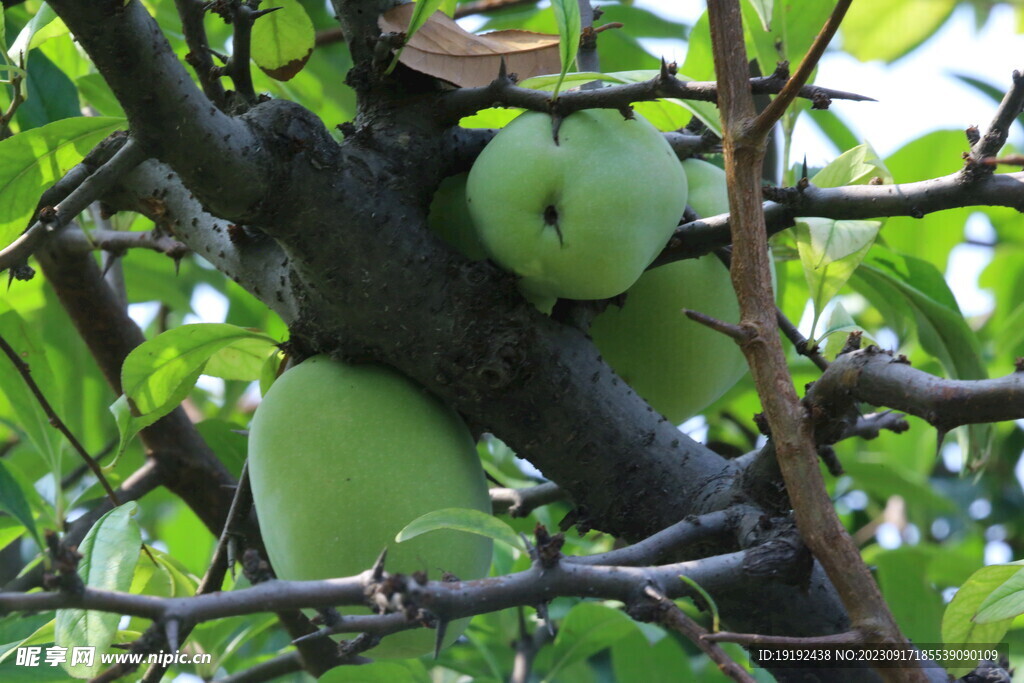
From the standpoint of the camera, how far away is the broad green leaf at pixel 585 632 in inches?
51.0

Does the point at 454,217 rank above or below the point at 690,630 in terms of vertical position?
above

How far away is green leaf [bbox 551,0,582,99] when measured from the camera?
0.73 metres

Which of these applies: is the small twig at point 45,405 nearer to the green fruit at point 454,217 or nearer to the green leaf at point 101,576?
the green leaf at point 101,576

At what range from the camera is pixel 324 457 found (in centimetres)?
80

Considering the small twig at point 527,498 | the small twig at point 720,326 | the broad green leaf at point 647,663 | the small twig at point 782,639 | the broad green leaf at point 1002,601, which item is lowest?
the broad green leaf at point 647,663

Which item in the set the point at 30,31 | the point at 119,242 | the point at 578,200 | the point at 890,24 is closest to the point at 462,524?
the point at 578,200

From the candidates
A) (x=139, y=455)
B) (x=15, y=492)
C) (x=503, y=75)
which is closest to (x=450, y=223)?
(x=503, y=75)

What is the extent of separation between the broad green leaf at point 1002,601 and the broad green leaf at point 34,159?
795 millimetres

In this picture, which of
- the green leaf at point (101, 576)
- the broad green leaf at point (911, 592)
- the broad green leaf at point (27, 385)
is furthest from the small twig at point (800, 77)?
the broad green leaf at point (911, 592)

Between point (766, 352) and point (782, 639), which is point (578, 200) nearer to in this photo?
point (766, 352)

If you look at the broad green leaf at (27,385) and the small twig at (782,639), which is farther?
the broad green leaf at (27,385)

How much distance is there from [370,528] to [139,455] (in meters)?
0.94

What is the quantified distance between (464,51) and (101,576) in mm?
531

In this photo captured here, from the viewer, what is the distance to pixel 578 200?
738mm
